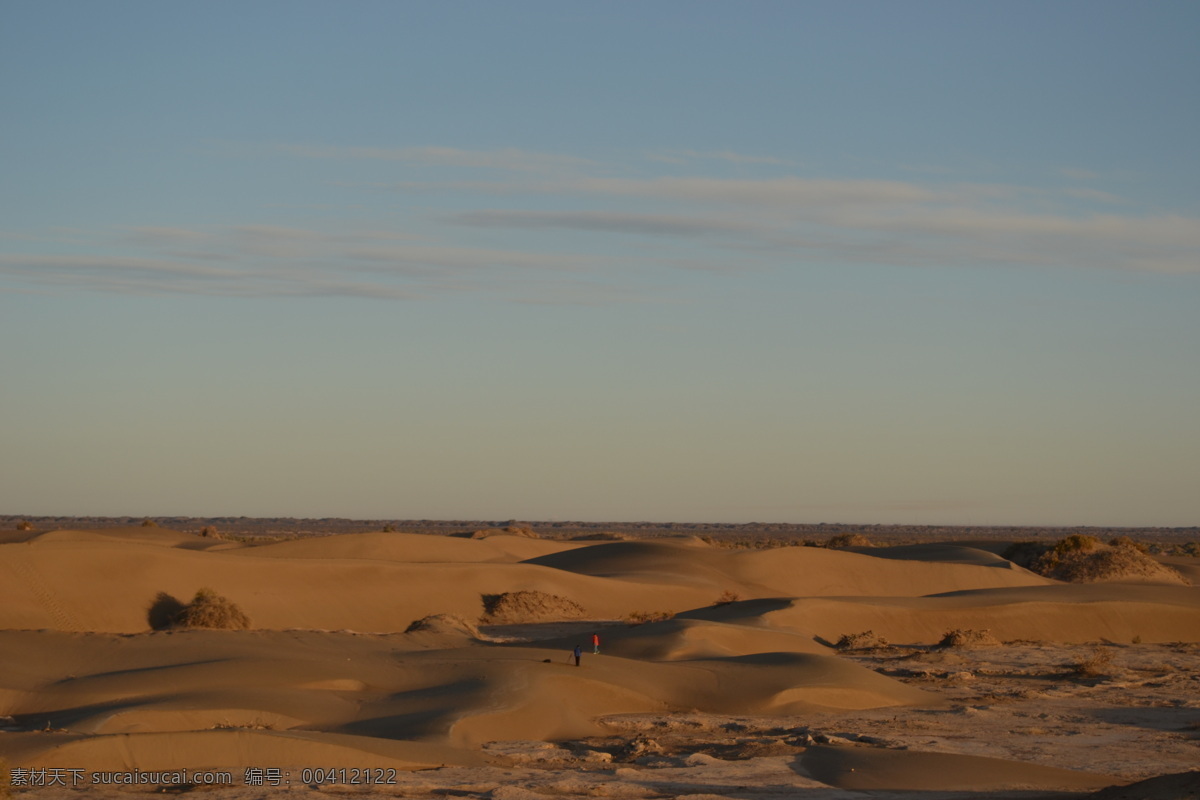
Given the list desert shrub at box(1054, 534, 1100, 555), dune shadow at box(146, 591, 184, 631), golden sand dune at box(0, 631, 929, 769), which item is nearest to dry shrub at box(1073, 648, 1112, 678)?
golden sand dune at box(0, 631, 929, 769)

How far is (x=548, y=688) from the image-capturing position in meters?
16.2

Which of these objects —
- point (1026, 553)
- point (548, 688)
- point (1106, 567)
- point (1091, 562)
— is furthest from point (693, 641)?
point (1026, 553)

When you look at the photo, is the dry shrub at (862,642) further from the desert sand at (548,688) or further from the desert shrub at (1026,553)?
the desert shrub at (1026,553)

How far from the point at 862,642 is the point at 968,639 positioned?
2.39 meters

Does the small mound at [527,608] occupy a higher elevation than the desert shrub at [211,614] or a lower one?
lower

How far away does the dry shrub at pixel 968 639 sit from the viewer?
86.0ft

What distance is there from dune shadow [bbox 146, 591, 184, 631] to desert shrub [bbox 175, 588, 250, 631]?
21 centimetres

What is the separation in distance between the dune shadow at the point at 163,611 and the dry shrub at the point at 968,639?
626 inches

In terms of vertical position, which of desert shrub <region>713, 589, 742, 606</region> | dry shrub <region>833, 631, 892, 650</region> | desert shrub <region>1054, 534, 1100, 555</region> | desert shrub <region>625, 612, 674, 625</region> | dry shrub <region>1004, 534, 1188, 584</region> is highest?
desert shrub <region>1054, 534, 1100, 555</region>

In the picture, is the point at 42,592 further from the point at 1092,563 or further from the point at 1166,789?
the point at 1092,563

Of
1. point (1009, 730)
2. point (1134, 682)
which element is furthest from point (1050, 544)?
point (1009, 730)

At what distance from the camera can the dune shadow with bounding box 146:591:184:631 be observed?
2430 cm

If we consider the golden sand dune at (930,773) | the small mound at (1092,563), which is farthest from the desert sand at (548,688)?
the small mound at (1092,563)

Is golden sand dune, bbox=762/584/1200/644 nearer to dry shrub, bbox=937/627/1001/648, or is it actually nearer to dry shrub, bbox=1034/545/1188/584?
dry shrub, bbox=937/627/1001/648
